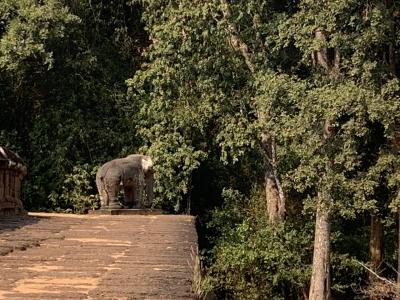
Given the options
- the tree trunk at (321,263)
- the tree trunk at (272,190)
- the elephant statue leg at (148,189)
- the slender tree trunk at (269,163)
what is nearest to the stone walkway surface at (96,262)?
the elephant statue leg at (148,189)

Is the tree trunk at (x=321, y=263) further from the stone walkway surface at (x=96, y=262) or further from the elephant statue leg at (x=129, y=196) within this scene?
the stone walkway surface at (x=96, y=262)

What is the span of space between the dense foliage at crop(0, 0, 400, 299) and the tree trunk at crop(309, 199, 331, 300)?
53 cm

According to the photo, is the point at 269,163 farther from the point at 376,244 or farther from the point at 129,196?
the point at 129,196

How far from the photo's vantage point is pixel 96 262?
148 inches

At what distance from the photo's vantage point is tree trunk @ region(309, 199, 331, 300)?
1531 cm

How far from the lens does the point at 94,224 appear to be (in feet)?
21.1

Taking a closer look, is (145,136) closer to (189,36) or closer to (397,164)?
(189,36)

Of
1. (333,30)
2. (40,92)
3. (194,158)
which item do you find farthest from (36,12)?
(333,30)

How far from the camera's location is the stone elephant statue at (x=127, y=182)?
30.0 feet

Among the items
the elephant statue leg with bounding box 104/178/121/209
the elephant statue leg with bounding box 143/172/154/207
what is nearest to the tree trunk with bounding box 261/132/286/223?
the elephant statue leg with bounding box 143/172/154/207

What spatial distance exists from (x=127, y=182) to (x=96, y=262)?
5535mm

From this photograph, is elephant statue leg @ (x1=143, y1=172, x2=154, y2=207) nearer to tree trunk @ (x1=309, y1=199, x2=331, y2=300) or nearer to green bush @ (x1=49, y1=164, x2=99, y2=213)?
tree trunk @ (x1=309, y1=199, x2=331, y2=300)

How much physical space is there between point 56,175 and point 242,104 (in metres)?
5.10

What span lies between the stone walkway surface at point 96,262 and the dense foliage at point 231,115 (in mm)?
8315
